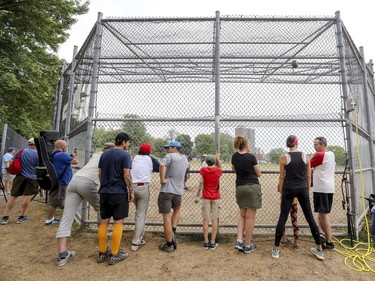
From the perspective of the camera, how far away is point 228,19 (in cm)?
435

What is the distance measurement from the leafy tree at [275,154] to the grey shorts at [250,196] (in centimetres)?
77

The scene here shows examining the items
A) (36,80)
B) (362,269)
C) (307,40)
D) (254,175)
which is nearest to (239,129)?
(254,175)

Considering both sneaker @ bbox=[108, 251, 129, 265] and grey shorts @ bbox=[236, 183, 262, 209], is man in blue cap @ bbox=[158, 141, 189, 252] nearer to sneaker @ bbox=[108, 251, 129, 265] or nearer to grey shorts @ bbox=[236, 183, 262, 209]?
sneaker @ bbox=[108, 251, 129, 265]

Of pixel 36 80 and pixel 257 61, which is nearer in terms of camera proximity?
pixel 257 61

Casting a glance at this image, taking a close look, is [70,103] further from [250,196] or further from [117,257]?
[250,196]

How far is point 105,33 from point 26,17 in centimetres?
766

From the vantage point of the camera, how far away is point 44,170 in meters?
4.18

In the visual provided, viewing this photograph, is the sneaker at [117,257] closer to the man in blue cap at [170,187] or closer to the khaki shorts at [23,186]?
the man in blue cap at [170,187]

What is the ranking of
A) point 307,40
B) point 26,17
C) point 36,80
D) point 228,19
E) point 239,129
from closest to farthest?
point 239,129 → point 228,19 → point 307,40 → point 26,17 → point 36,80

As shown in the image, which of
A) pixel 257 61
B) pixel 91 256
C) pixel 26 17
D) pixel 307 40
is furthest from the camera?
pixel 26 17

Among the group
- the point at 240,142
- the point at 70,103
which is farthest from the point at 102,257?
the point at 70,103

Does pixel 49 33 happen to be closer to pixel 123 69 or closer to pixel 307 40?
pixel 123 69

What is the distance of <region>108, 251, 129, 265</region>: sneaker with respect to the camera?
3172 mm

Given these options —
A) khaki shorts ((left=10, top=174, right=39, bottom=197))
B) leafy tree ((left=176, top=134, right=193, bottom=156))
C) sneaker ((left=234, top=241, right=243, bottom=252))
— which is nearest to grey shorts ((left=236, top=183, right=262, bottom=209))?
sneaker ((left=234, top=241, right=243, bottom=252))
